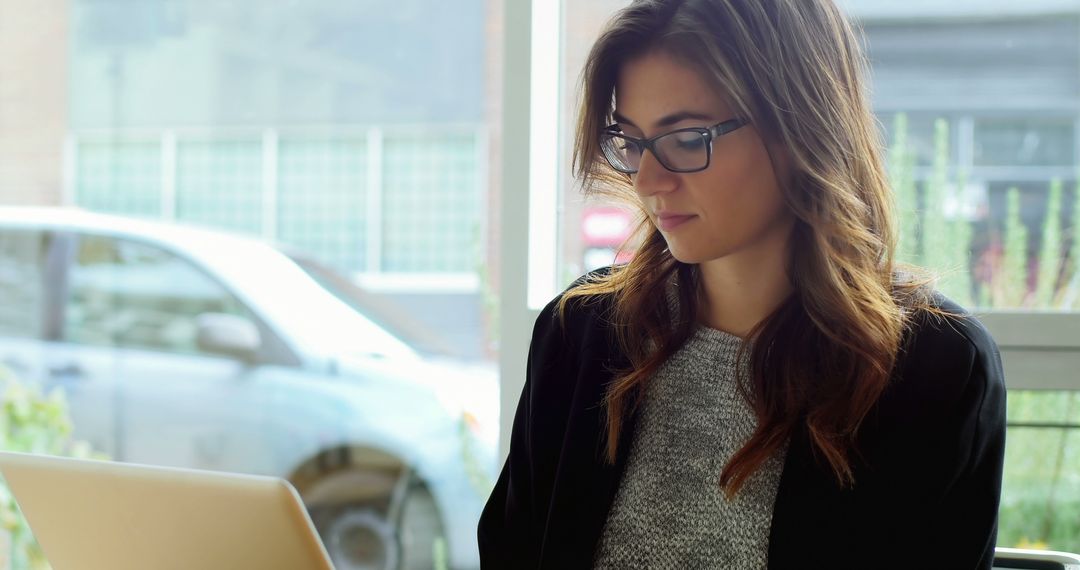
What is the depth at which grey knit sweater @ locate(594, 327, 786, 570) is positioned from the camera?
1.28 metres

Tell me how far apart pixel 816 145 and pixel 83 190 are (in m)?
1.99

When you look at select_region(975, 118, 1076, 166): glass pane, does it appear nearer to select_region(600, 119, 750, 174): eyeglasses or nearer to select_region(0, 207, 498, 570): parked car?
select_region(600, 119, 750, 174): eyeglasses

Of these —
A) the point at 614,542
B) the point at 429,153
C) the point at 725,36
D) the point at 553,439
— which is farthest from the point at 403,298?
the point at 725,36

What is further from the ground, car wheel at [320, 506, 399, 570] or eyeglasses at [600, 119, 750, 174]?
eyeglasses at [600, 119, 750, 174]

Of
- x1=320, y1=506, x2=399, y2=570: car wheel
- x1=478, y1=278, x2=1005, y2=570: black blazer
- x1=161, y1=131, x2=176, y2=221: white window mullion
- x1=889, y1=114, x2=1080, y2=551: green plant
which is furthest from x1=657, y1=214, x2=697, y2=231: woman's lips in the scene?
x1=161, y1=131, x2=176, y2=221: white window mullion

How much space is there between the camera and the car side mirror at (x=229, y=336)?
2512 mm

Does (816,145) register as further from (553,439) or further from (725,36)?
(553,439)

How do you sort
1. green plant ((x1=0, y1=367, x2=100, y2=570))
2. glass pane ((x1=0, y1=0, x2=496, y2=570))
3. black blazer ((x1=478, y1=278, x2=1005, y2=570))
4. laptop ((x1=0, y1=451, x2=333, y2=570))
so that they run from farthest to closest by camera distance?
green plant ((x1=0, y1=367, x2=100, y2=570)) → glass pane ((x1=0, y1=0, x2=496, y2=570)) → black blazer ((x1=478, y1=278, x2=1005, y2=570)) → laptop ((x1=0, y1=451, x2=333, y2=570))

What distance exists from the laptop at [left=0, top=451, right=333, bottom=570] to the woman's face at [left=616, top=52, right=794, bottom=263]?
572 mm

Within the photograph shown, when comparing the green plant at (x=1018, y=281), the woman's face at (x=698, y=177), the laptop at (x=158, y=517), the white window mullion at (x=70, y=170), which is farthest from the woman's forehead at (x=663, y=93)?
the white window mullion at (x=70, y=170)

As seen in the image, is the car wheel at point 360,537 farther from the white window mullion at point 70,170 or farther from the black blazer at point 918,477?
the black blazer at point 918,477

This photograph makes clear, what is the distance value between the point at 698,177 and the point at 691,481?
15.3 inches

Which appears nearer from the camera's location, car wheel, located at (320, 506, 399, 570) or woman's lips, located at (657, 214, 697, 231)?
woman's lips, located at (657, 214, 697, 231)

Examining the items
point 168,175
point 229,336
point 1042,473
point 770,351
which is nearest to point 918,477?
point 770,351
